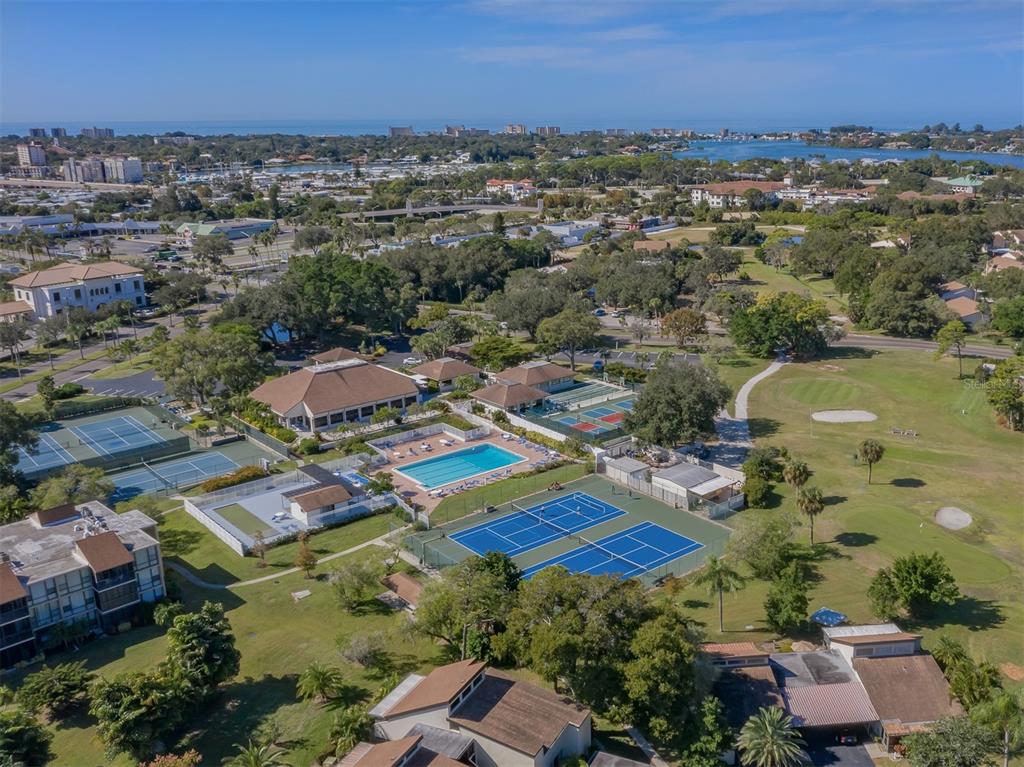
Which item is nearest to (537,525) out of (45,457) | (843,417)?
(843,417)

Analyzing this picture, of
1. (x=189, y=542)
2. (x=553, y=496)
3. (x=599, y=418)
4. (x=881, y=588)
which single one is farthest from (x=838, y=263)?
(x=189, y=542)

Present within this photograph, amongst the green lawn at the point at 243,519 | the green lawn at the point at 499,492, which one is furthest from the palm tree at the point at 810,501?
the green lawn at the point at 243,519

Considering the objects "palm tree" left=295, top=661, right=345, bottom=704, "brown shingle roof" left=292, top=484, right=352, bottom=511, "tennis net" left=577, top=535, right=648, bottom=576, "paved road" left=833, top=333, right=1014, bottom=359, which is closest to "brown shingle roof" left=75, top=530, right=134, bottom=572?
"palm tree" left=295, top=661, right=345, bottom=704

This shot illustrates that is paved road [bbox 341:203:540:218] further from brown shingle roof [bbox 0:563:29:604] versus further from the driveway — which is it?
the driveway

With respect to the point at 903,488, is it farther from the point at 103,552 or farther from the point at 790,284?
the point at 790,284

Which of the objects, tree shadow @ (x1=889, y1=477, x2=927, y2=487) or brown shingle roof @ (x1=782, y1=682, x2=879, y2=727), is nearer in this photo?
brown shingle roof @ (x1=782, y1=682, x2=879, y2=727)

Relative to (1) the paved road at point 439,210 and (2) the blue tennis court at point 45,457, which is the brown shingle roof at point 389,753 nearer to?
(2) the blue tennis court at point 45,457
